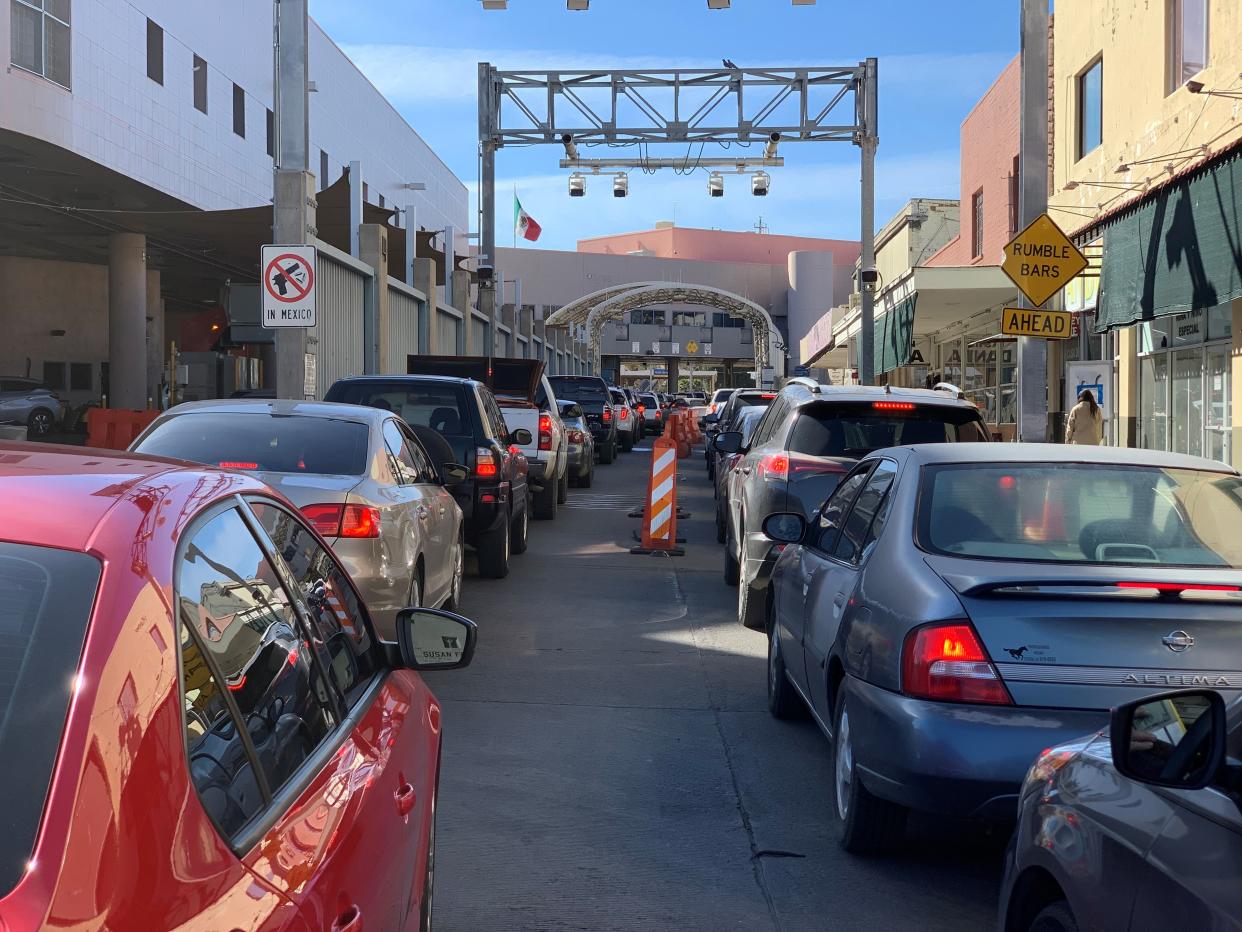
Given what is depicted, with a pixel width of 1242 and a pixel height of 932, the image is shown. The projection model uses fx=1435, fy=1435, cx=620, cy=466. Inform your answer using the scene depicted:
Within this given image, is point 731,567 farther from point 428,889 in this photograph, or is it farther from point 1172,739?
point 1172,739

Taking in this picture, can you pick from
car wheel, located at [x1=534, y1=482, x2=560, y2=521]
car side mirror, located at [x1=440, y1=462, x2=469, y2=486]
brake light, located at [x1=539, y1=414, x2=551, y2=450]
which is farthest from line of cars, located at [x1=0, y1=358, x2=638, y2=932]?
car wheel, located at [x1=534, y1=482, x2=560, y2=521]

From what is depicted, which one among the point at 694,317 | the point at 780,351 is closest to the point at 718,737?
the point at 780,351

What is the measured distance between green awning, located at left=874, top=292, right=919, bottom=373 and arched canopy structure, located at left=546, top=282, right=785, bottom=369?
27.8 meters

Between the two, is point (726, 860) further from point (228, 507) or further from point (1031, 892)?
point (228, 507)

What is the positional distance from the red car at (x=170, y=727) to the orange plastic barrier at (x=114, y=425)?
16.0 meters

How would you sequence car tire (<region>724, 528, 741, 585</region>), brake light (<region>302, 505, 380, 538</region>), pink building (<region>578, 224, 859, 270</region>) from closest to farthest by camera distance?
brake light (<region>302, 505, 380, 538</region>) → car tire (<region>724, 528, 741, 585</region>) → pink building (<region>578, 224, 859, 270</region>)

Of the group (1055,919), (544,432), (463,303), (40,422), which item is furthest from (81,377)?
(1055,919)

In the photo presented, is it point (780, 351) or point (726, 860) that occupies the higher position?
point (780, 351)

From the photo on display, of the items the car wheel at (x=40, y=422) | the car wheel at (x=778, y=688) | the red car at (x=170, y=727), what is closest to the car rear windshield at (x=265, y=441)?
the car wheel at (x=778, y=688)

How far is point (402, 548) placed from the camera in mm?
8117

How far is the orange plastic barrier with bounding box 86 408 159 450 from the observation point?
717 inches

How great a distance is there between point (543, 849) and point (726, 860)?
69 centimetres

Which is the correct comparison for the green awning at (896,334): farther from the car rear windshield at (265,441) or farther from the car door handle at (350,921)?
the car door handle at (350,921)

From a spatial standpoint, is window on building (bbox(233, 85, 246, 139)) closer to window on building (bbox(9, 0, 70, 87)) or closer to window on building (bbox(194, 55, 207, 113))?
window on building (bbox(194, 55, 207, 113))
